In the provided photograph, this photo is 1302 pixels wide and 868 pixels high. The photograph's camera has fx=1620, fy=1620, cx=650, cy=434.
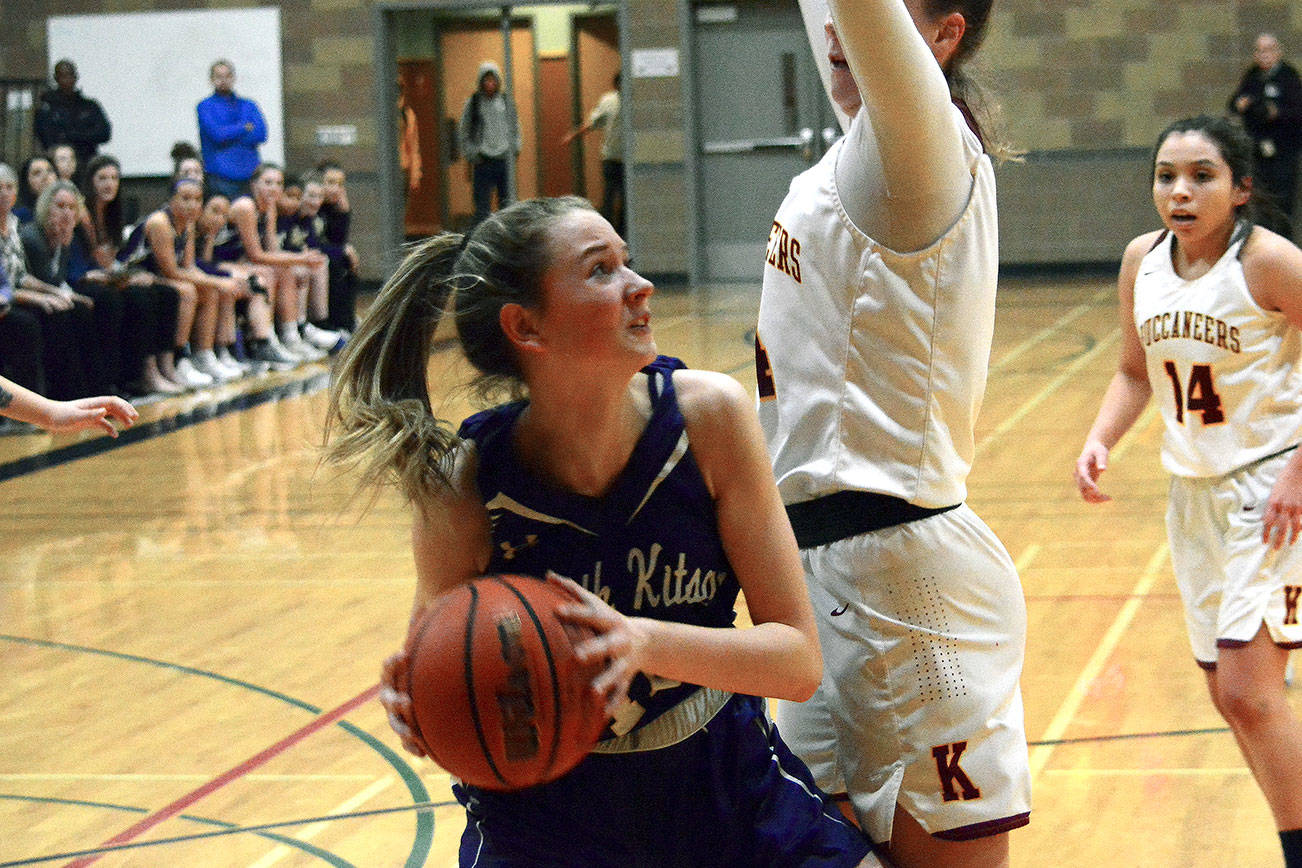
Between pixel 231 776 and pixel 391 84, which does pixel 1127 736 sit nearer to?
pixel 231 776

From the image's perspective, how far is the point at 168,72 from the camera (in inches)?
595

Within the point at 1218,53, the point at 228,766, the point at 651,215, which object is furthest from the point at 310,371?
the point at 1218,53

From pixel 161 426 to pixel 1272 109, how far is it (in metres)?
9.17

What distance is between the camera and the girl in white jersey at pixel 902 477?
1.84 metres

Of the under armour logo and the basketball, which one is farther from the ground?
the under armour logo

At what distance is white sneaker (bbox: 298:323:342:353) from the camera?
11672 millimetres

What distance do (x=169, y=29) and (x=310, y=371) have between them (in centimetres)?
584

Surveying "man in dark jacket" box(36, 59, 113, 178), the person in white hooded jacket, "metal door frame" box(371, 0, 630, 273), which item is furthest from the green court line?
the person in white hooded jacket

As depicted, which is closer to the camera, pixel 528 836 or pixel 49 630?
pixel 528 836

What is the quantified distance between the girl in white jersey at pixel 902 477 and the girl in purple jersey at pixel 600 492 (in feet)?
0.43

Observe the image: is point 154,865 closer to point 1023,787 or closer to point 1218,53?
point 1023,787

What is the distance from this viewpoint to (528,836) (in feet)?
5.88

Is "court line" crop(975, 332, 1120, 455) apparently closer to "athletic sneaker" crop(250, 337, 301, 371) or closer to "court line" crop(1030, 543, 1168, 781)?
"court line" crop(1030, 543, 1168, 781)

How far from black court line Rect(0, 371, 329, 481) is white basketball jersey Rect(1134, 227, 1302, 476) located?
16.9ft
